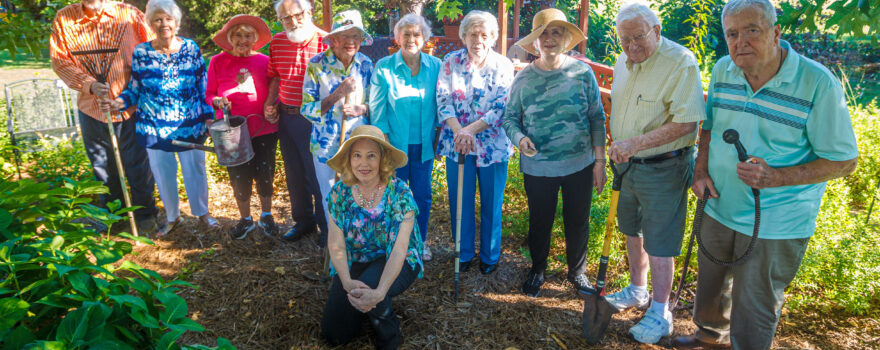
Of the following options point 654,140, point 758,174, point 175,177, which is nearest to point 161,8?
point 175,177

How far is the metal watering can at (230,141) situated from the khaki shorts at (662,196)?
2.71 m

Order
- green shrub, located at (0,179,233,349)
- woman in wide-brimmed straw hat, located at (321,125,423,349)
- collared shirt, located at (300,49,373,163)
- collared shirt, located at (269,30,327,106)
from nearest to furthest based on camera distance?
green shrub, located at (0,179,233,349) → woman in wide-brimmed straw hat, located at (321,125,423,349) → collared shirt, located at (300,49,373,163) → collared shirt, located at (269,30,327,106)

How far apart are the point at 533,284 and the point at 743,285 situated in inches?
56.9

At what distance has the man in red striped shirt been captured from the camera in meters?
4.18

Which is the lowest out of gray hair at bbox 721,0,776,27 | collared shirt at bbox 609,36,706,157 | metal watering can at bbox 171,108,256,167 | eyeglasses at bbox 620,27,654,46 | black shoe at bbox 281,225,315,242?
black shoe at bbox 281,225,315,242

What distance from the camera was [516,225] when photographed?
4.87 m

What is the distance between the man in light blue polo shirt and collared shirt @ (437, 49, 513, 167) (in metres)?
1.32

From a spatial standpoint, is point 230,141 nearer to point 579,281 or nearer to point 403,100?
point 403,100

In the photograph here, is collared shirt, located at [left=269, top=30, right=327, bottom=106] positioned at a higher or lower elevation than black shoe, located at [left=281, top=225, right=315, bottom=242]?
higher

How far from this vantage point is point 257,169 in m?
4.64

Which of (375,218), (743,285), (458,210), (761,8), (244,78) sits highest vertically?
(761,8)

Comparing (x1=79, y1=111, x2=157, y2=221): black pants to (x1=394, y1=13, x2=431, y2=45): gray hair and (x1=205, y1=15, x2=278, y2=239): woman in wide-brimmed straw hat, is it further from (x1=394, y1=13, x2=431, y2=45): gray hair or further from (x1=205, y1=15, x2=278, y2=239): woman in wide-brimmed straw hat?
(x1=394, y1=13, x2=431, y2=45): gray hair

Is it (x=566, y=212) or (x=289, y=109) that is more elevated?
(x=289, y=109)

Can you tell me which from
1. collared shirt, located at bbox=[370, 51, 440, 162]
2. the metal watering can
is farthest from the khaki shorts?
the metal watering can
